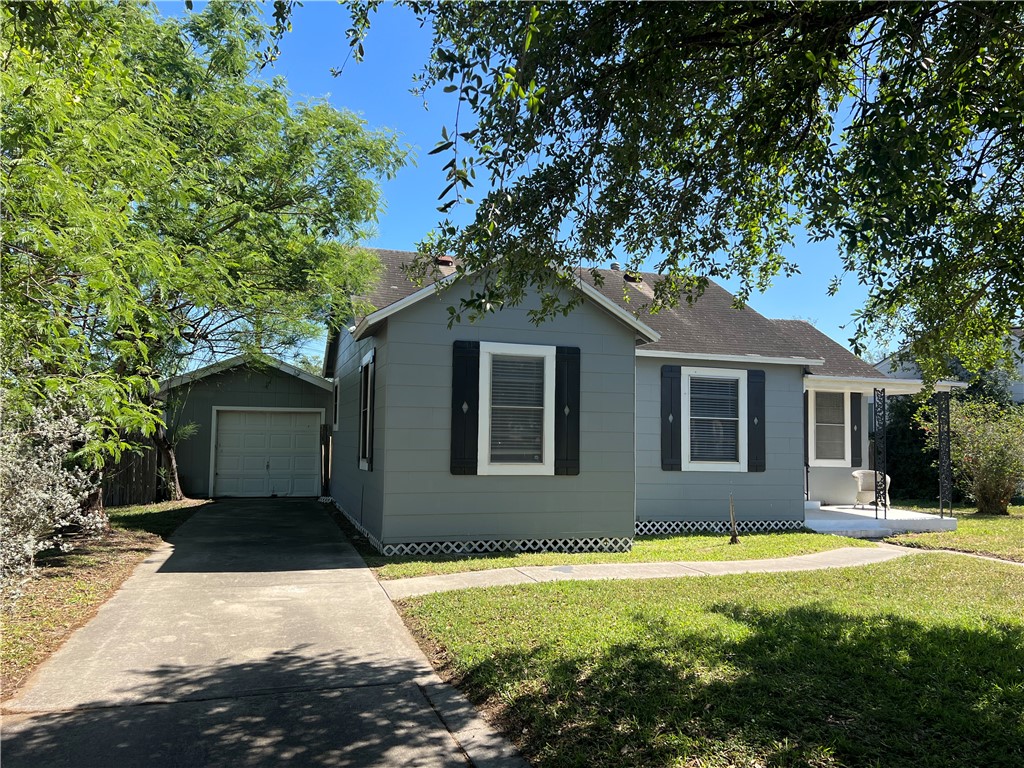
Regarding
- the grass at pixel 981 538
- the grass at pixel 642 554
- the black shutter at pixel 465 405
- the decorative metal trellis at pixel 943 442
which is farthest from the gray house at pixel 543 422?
the grass at pixel 981 538

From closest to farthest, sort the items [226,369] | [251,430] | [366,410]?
1. [366,410]
2. [226,369]
3. [251,430]

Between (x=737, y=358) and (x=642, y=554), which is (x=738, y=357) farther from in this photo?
(x=642, y=554)

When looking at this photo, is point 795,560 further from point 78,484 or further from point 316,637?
point 78,484

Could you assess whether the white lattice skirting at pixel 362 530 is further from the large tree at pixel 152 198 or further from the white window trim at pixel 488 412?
the large tree at pixel 152 198

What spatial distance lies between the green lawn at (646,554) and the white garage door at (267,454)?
714 cm

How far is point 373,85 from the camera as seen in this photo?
6609 mm

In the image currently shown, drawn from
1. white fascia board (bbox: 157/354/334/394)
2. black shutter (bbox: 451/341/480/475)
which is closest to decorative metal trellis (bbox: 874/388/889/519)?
black shutter (bbox: 451/341/480/475)

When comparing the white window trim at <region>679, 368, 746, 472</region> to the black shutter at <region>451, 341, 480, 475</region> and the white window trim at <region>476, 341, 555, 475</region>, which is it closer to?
the white window trim at <region>476, 341, 555, 475</region>

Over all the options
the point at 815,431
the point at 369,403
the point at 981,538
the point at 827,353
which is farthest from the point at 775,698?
the point at 827,353

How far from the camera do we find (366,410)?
1123 centimetres

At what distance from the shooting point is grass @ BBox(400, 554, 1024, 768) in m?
3.74

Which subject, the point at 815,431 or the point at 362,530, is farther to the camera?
the point at 815,431

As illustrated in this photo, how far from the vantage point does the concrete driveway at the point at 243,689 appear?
377 cm

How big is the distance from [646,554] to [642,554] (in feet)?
0.19
